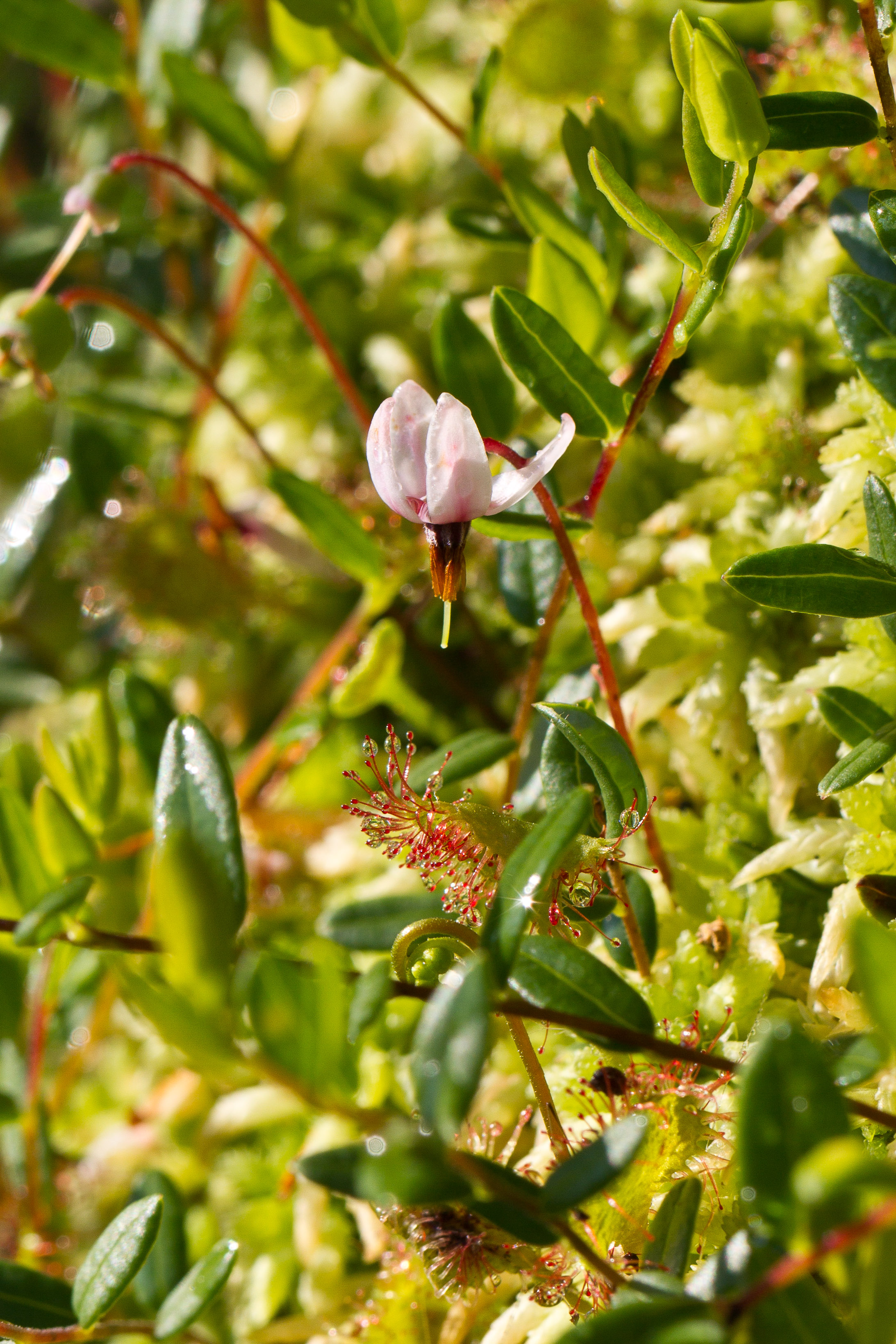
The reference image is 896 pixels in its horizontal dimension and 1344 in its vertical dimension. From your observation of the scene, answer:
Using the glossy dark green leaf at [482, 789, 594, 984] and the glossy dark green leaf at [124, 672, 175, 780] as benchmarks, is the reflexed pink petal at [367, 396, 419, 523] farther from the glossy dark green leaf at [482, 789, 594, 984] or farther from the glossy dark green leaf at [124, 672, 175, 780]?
the glossy dark green leaf at [124, 672, 175, 780]

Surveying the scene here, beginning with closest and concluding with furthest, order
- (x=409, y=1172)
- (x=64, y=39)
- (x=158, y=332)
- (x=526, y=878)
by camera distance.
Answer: (x=409, y=1172)
(x=526, y=878)
(x=158, y=332)
(x=64, y=39)

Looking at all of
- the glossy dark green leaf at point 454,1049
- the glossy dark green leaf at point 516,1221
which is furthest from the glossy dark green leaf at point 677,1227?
the glossy dark green leaf at point 454,1049

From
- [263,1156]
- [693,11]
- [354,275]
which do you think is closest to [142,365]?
[354,275]

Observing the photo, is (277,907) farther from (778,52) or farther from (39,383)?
(778,52)

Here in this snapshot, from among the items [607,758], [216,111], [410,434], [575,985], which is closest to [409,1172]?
[575,985]

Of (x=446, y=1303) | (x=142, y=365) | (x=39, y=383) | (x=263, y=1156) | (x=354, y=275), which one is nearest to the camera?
(x=446, y=1303)

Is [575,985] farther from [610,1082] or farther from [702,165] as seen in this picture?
[702,165]

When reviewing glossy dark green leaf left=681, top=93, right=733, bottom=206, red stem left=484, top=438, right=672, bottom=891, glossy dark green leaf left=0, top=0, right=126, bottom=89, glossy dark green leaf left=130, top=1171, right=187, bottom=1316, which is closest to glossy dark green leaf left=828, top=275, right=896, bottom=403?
glossy dark green leaf left=681, top=93, right=733, bottom=206

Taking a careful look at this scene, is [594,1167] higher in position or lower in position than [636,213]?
lower
